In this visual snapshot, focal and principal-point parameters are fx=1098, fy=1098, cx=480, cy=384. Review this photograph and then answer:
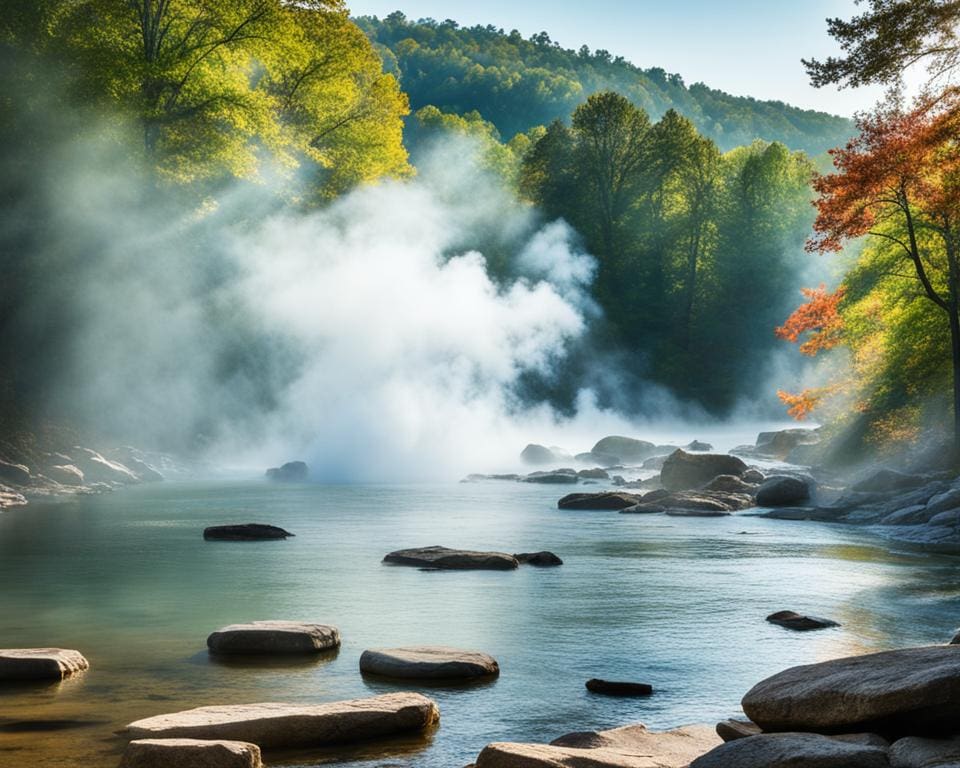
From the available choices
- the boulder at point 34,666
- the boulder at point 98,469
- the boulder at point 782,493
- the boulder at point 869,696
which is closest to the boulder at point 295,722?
the boulder at point 34,666

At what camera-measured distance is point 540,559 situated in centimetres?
1705

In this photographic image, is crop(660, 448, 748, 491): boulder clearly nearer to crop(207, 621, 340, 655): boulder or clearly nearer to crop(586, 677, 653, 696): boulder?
crop(207, 621, 340, 655): boulder

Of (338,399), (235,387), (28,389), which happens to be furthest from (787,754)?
(235,387)

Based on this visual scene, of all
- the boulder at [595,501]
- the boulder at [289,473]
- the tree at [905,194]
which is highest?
the tree at [905,194]

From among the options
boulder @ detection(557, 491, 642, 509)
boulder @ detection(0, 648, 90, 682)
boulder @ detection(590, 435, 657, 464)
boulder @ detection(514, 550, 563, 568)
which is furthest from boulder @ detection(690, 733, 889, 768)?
boulder @ detection(590, 435, 657, 464)

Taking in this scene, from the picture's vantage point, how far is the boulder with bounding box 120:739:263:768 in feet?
21.3

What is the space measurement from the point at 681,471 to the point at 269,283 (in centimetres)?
2062

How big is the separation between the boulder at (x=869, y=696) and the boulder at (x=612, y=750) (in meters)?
0.52

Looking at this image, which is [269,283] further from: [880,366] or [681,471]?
[880,366]

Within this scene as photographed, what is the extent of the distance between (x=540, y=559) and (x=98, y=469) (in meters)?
18.3

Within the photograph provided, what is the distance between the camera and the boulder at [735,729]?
24.0ft

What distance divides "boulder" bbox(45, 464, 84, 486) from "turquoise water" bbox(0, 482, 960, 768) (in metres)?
4.91

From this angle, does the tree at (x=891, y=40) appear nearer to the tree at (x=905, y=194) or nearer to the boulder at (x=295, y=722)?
the tree at (x=905, y=194)

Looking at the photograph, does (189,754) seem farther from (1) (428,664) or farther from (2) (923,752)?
(2) (923,752)
